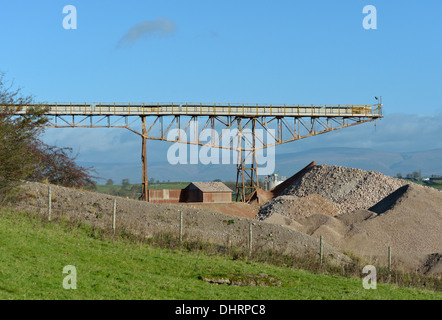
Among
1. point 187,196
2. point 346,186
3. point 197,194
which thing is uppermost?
point 346,186

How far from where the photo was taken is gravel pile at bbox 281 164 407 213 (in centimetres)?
5502

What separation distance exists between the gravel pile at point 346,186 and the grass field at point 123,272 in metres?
31.1

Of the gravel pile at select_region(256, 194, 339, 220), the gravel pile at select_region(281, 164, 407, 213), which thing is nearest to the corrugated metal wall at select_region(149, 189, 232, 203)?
the gravel pile at select_region(281, 164, 407, 213)

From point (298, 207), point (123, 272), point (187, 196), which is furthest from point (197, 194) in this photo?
point (123, 272)

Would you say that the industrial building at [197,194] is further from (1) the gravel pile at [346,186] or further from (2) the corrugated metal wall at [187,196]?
(1) the gravel pile at [346,186]

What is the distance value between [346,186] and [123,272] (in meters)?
40.2

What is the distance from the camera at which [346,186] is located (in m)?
57.0

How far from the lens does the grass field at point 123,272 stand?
16.6m

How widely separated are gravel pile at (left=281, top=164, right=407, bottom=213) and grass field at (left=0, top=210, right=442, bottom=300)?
31.1 meters

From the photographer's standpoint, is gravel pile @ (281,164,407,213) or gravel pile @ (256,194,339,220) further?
gravel pile @ (281,164,407,213)

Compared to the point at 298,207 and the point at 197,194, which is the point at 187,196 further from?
the point at 298,207

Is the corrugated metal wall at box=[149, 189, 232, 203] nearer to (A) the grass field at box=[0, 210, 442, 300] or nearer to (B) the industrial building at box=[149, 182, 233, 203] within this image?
(B) the industrial building at box=[149, 182, 233, 203]

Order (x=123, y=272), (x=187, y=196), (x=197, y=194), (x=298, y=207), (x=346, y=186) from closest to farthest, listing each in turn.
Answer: (x=123, y=272) < (x=298, y=207) < (x=346, y=186) < (x=197, y=194) < (x=187, y=196)

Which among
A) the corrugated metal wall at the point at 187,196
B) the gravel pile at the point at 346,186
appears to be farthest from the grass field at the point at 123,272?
the gravel pile at the point at 346,186
